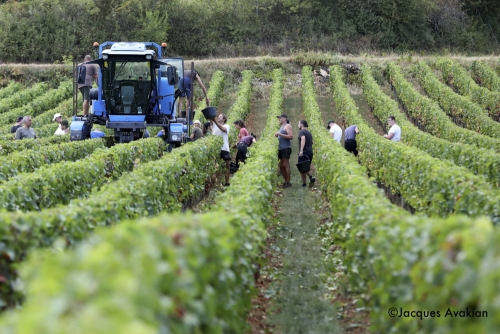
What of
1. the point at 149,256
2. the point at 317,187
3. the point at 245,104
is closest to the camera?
the point at 149,256

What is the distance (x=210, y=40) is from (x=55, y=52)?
10.4m

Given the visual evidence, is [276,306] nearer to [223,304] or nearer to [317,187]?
[223,304]

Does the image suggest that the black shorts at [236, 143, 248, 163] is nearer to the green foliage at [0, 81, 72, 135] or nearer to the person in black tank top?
the person in black tank top

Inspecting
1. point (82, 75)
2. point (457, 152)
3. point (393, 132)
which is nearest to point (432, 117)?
point (393, 132)

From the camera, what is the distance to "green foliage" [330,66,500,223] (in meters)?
10.3

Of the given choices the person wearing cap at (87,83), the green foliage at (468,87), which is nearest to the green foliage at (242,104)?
the person wearing cap at (87,83)

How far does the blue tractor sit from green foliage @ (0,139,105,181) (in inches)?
66.1

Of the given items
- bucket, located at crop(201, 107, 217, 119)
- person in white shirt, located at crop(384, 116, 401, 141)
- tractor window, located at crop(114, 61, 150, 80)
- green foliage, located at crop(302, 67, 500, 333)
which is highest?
green foliage, located at crop(302, 67, 500, 333)

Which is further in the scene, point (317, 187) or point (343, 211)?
point (317, 187)

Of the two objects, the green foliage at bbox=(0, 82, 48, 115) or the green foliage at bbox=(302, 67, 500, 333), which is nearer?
the green foliage at bbox=(302, 67, 500, 333)

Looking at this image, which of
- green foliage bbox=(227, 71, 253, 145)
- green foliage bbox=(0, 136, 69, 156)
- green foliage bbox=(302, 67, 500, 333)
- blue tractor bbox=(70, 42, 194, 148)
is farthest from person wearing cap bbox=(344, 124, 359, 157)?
green foliage bbox=(302, 67, 500, 333)

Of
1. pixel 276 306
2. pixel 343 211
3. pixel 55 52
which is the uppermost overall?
pixel 343 211

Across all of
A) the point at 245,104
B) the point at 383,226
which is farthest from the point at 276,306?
the point at 245,104

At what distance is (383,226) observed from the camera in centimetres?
764
